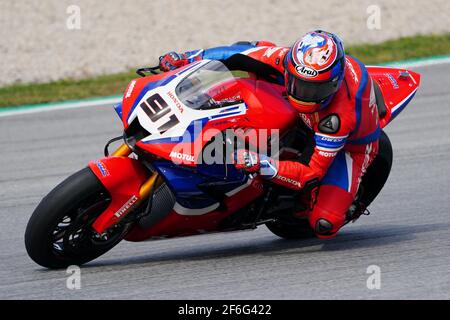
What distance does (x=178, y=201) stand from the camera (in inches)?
204

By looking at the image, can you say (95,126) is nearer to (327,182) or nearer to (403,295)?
(327,182)

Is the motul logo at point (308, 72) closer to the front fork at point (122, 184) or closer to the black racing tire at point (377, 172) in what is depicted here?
the front fork at point (122, 184)

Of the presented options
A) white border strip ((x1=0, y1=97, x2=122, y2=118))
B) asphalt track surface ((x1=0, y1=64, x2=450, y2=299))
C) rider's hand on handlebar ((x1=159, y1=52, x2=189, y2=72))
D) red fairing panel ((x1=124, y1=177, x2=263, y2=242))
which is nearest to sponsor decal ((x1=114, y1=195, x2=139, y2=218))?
red fairing panel ((x1=124, y1=177, x2=263, y2=242))

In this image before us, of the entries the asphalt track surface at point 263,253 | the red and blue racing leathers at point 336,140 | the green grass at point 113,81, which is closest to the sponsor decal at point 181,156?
the red and blue racing leathers at point 336,140

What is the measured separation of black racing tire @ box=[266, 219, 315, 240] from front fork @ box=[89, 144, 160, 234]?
3.85 feet

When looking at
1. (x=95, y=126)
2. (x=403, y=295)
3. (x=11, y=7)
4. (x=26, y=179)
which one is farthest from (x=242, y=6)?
(x=403, y=295)

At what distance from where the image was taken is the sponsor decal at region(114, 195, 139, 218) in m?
5.13

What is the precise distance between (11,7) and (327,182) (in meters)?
7.74

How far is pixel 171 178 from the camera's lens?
198 inches

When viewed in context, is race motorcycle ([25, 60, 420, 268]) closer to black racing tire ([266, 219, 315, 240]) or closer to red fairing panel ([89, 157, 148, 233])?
red fairing panel ([89, 157, 148, 233])

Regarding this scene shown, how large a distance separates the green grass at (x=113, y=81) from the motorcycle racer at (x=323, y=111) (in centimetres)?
527

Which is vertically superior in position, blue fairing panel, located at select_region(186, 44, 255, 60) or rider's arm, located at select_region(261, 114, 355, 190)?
blue fairing panel, located at select_region(186, 44, 255, 60)

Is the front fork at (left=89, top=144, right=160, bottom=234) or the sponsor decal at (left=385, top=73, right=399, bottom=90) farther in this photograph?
the sponsor decal at (left=385, top=73, right=399, bottom=90)

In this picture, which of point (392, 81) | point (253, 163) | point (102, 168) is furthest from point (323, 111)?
point (102, 168)
